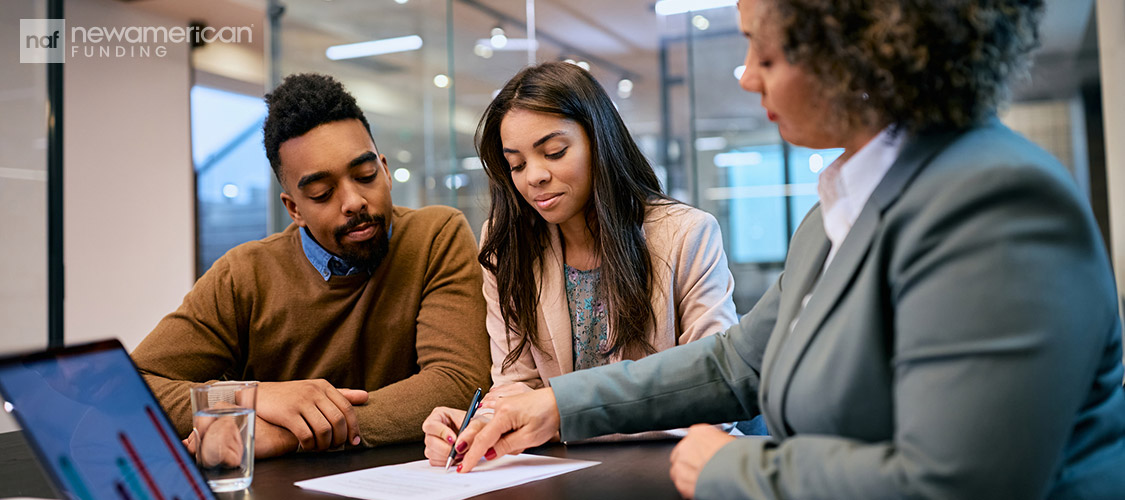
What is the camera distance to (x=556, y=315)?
1.65 metres

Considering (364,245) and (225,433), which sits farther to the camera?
(364,245)

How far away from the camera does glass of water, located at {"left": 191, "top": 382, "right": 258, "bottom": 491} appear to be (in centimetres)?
101

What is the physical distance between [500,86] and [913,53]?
3478 mm

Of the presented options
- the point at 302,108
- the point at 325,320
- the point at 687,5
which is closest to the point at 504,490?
the point at 325,320

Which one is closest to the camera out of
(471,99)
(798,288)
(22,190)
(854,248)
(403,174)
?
(854,248)

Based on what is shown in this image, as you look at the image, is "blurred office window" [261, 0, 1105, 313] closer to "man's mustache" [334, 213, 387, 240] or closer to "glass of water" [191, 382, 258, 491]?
"man's mustache" [334, 213, 387, 240]

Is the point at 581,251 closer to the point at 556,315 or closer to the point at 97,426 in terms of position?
the point at 556,315

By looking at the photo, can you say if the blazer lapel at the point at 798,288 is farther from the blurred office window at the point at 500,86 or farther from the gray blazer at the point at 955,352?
the blurred office window at the point at 500,86

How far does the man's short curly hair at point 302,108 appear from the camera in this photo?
1754 mm

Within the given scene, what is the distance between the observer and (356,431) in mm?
1345

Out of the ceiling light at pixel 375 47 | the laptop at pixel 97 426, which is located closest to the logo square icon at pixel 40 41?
the ceiling light at pixel 375 47

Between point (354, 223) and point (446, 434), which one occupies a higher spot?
point (354, 223)

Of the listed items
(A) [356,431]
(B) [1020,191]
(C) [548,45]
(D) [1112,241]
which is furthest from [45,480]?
(C) [548,45]

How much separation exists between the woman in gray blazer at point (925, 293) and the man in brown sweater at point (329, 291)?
0.98 m
